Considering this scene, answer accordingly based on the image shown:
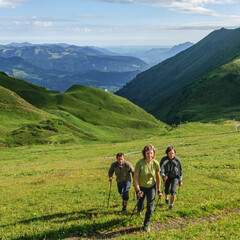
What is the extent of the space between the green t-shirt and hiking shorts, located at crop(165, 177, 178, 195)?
124 inches

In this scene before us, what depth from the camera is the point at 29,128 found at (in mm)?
82750

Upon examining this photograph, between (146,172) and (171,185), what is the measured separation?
3.79 meters

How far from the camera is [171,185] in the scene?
1481 centimetres

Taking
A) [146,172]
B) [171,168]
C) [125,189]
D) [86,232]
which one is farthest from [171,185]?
[86,232]

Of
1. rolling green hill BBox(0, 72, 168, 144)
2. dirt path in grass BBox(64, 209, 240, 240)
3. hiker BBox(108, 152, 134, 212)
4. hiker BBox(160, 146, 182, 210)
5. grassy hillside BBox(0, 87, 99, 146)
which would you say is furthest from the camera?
rolling green hill BBox(0, 72, 168, 144)

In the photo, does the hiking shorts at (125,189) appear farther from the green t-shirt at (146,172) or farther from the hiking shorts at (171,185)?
the green t-shirt at (146,172)

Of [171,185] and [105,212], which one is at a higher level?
[171,185]

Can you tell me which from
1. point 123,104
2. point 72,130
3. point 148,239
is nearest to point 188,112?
point 123,104

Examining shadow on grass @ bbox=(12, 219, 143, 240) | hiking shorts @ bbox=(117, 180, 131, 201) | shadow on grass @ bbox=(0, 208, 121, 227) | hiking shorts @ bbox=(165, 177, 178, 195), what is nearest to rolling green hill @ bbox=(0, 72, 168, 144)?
shadow on grass @ bbox=(0, 208, 121, 227)

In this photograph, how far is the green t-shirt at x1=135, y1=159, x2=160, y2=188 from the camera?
38.5 ft

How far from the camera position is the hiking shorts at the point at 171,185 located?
48.3 ft

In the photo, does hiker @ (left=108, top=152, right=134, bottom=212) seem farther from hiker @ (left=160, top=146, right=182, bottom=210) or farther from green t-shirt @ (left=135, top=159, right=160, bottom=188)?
green t-shirt @ (left=135, top=159, right=160, bottom=188)

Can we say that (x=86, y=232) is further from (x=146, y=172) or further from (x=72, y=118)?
(x=72, y=118)

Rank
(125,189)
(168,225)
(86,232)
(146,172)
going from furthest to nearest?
(125,189) → (168,225) → (86,232) → (146,172)
